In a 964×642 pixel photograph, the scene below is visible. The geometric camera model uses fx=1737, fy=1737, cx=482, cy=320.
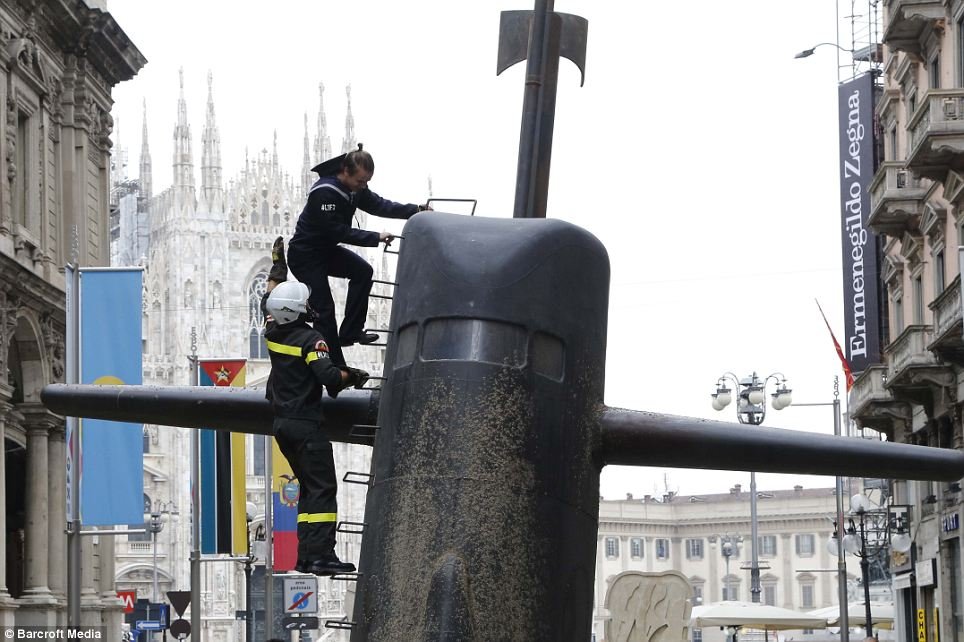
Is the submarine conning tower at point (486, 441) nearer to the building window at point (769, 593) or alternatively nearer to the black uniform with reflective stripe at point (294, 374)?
the black uniform with reflective stripe at point (294, 374)

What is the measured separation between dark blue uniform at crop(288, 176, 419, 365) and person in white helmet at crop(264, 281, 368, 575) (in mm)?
629

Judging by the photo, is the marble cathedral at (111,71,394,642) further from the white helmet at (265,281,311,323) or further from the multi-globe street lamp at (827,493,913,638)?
the white helmet at (265,281,311,323)

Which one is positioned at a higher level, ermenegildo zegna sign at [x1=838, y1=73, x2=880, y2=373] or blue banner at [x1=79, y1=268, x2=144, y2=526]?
ermenegildo zegna sign at [x1=838, y1=73, x2=880, y2=373]

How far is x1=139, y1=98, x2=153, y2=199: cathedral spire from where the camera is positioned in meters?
115

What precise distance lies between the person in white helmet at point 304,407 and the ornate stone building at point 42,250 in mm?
22180

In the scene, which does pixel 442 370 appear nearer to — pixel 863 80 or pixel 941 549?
pixel 941 549

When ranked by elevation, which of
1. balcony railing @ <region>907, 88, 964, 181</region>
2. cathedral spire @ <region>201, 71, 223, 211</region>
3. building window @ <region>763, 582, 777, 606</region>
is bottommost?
building window @ <region>763, 582, 777, 606</region>

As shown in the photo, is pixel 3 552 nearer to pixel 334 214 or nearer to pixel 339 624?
pixel 334 214

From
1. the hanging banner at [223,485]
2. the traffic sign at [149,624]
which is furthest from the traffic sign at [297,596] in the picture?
the traffic sign at [149,624]

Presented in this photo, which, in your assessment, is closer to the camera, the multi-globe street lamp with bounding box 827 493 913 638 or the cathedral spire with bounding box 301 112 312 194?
the multi-globe street lamp with bounding box 827 493 913 638

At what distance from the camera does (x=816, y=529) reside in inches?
5084

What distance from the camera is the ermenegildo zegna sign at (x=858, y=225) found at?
1598 inches

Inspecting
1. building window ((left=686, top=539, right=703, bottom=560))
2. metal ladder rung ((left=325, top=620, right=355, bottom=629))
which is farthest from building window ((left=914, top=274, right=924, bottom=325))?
building window ((left=686, top=539, right=703, bottom=560))

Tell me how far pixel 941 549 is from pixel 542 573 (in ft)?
96.6
